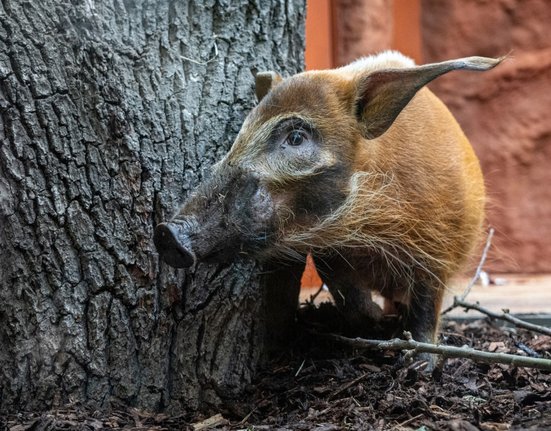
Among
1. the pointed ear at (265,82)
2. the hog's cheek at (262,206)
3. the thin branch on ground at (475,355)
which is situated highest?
the pointed ear at (265,82)

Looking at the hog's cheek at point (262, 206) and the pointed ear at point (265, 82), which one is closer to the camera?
the hog's cheek at point (262, 206)

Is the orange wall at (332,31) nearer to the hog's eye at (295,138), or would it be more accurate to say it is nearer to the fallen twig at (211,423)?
the hog's eye at (295,138)

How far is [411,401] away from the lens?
3.01m

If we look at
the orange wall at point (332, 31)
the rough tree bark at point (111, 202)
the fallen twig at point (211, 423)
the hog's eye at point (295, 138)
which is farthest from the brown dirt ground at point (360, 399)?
the orange wall at point (332, 31)

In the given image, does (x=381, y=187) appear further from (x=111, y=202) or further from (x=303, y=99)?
(x=111, y=202)

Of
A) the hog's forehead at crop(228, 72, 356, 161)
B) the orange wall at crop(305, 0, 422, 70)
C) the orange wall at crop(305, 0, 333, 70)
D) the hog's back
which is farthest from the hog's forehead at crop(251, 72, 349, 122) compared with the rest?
the orange wall at crop(305, 0, 333, 70)

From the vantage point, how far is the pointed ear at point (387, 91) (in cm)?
311

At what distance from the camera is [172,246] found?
2.85m

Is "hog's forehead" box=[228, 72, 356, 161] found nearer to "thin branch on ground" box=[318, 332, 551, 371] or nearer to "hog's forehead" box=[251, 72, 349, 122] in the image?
"hog's forehead" box=[251, 72, 349, 122]

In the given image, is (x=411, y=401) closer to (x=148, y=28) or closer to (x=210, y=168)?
(x=210, y=168)

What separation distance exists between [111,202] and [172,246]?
38 centimetres

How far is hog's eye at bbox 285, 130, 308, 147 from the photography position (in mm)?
3193


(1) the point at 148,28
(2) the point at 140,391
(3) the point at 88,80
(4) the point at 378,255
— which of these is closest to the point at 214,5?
(1) the point at 148,28

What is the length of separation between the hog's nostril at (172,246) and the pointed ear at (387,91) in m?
0.98
